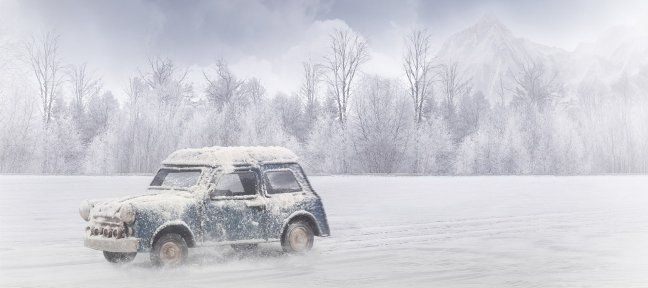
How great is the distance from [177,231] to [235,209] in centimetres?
98

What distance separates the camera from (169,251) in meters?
10.5

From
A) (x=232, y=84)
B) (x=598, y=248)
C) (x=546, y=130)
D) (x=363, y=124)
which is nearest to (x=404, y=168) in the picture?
(x=363, y=124)

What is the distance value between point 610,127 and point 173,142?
99.1ft

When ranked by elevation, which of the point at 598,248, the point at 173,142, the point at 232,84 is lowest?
the point at 598,248

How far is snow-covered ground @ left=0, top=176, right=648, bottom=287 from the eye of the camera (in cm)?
988

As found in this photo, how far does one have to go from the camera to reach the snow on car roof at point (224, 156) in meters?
11.4

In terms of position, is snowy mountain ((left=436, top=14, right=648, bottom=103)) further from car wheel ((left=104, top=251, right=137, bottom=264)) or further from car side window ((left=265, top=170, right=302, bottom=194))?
car wheel ((left=104, top=251, right=137, bottom=264))

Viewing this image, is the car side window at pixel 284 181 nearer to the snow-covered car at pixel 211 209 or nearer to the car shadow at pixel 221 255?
the snow-covered car at pixel 211 209

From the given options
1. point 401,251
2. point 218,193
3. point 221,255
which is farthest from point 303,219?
point 401,251

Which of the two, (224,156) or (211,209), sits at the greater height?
(224,156)

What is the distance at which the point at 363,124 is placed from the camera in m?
47.9

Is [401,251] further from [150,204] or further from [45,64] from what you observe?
[45,64]

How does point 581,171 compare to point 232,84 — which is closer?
point 581,171

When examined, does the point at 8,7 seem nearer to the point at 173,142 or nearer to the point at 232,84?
the point at 173,142
